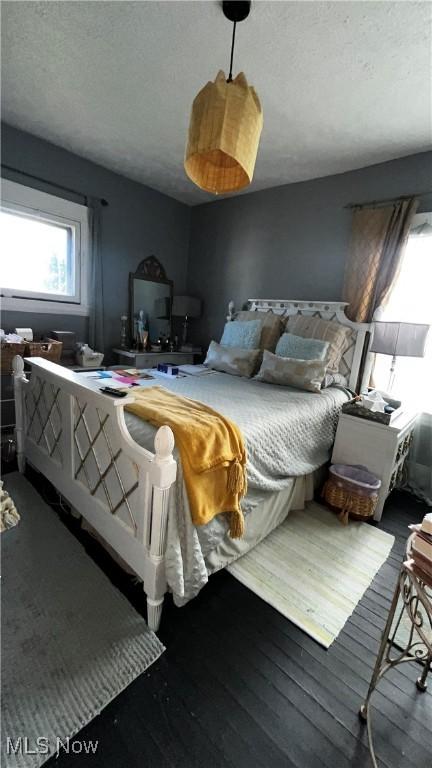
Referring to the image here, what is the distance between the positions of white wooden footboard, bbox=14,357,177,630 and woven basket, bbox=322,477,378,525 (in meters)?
1.33

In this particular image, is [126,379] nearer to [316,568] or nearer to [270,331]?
[270,331]

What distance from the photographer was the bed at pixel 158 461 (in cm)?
121

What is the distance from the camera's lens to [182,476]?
122 centimetres

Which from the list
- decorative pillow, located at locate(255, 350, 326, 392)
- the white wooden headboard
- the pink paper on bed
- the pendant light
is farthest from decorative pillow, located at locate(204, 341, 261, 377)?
the pendant light

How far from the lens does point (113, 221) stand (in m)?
3.37

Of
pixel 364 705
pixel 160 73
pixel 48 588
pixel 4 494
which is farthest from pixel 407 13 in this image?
pixel 48 588

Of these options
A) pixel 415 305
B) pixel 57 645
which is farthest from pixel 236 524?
pixel 415 305

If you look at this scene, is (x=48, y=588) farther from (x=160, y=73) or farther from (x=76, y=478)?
(x=160, y=73)

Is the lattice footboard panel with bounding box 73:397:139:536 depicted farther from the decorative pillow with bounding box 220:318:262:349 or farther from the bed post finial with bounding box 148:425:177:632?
the decorative pillow with bounding box 220:318:262:349

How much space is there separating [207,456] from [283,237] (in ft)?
9.13

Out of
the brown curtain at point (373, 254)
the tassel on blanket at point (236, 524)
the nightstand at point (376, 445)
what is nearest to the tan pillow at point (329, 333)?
the brown curtain at point (373, 254)

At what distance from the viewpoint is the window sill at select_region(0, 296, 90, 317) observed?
2771mm

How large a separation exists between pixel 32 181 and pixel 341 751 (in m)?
3.99

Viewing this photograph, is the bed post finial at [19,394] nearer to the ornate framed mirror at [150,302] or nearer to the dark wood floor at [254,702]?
the dark wood floor at [254,702]
